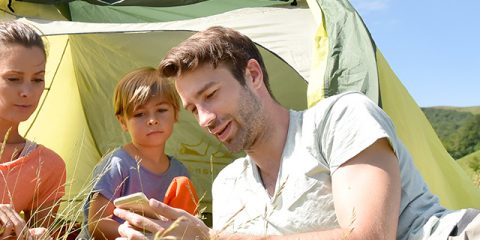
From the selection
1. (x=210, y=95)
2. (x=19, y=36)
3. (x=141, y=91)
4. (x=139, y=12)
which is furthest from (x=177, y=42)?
(x=210, y=95)

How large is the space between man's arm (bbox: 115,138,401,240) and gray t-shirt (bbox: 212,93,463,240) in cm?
4

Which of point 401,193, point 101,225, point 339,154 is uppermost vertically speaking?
point 339,154

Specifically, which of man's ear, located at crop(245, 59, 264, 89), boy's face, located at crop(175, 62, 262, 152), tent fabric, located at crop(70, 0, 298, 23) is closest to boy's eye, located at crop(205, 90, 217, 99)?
boy's face, located at crop(175, 62, 262, 152)

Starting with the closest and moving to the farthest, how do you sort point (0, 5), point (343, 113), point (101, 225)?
1. point (343, 113)
2. point (101, 225)
3. point (0, 5)

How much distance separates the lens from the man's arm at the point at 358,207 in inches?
68.7

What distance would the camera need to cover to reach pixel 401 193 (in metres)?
1.94

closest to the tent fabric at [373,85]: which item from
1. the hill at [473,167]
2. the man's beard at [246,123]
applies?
the man's beard at [246,123]

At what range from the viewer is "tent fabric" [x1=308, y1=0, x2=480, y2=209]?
8.52 ft

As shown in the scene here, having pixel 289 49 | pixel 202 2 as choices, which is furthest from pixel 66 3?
pixel 289 49

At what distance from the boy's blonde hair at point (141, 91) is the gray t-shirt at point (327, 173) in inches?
42.4

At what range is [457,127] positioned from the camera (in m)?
63.2

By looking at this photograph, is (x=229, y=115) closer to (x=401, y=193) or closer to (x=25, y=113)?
(x=401, y=193)

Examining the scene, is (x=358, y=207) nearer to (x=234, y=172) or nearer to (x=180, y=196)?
(x=234, y=172)

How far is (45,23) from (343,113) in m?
1.60
